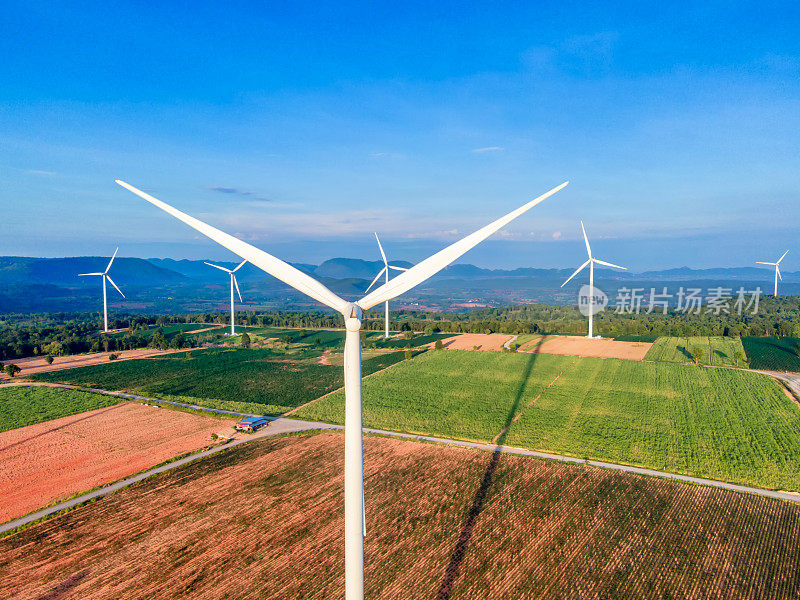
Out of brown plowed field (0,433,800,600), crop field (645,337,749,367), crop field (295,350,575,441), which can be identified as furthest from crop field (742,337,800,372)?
brown plowed field (0,433,800,600)

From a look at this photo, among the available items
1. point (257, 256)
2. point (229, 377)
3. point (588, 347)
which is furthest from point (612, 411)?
point (229, 377)

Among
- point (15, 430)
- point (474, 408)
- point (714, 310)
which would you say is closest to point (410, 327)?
point (474, 408)

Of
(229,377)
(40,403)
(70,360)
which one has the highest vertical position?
(70,360)

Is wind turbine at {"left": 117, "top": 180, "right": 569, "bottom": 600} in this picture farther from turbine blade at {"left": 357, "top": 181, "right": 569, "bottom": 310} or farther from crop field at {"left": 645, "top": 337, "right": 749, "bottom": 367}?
crop field at {"left": 645, "top": 337, "right": 749, "bottom": 367}

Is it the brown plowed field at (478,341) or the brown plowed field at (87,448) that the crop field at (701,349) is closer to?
the brown plowed field at (478,341)

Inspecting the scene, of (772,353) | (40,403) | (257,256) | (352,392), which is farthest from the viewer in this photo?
(772,353)

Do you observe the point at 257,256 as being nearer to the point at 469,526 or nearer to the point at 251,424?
the point at 469,526
